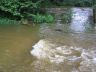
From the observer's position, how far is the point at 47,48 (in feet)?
28.8

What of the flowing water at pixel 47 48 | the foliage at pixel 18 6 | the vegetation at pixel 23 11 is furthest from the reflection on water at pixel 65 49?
the foliage at pixel 18 6

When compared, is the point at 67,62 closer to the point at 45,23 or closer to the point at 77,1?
the point at 45,23

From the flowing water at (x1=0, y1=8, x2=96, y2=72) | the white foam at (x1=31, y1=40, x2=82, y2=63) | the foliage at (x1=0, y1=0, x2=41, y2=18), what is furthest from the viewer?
the foliage at (x1=0, y1=0, x2=41, y2=18)

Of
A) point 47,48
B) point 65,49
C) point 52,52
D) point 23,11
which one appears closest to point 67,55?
point 52,52

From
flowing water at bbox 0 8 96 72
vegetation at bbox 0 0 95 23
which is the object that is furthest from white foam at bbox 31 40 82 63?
vegetation at bbox 0 0 95 23

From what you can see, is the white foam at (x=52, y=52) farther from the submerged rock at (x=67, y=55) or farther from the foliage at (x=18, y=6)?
the foliage at (x=18, y=6)

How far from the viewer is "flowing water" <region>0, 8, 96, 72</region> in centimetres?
705

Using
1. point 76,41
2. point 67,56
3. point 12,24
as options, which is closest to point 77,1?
point 12,24

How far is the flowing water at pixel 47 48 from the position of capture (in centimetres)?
705

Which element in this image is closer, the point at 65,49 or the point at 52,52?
the point at 52,52

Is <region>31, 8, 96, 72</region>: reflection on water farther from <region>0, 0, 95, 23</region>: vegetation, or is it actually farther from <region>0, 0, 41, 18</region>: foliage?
<region>0, 0, 41, 18</region>: foliage

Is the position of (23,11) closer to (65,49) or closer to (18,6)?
(18,6)

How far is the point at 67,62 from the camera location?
7.39 meters

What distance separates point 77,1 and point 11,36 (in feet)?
34.6
